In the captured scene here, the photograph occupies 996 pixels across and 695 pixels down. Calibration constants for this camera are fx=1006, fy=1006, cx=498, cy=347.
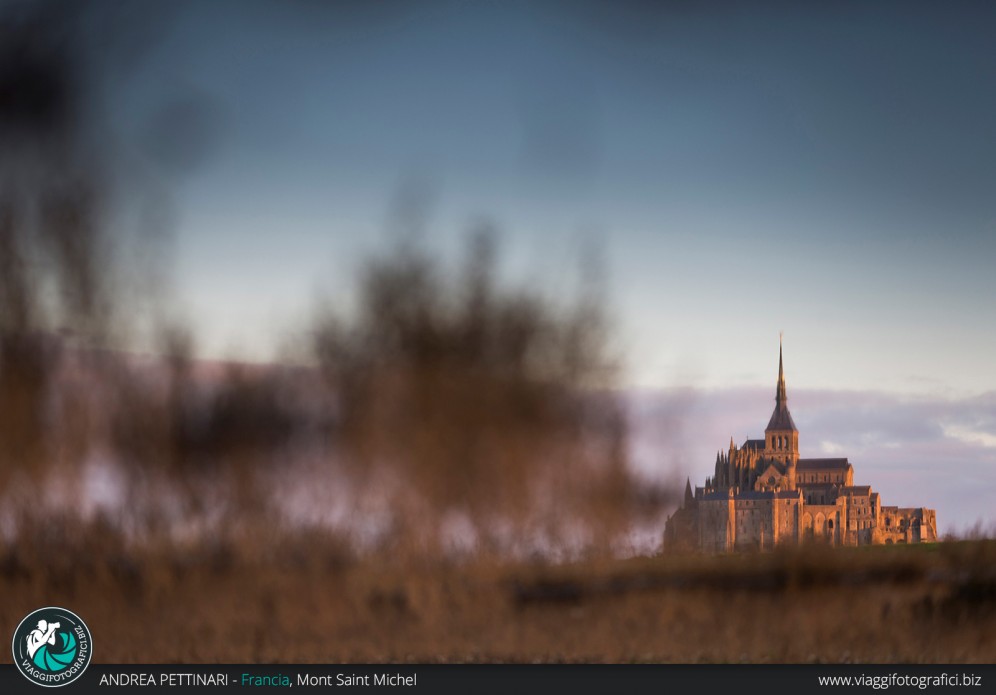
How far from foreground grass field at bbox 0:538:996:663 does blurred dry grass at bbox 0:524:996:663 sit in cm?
1

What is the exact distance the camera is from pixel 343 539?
38.9 ft

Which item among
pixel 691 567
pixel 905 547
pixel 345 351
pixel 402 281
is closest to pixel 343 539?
pixel 345 351

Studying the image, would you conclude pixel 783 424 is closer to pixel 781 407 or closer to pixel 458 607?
pixel 781 407

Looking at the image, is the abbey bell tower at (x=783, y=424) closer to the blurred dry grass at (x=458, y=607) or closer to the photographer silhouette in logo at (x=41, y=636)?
the blurred dry grass at (x=458, y=607)

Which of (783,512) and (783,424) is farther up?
(783,424)

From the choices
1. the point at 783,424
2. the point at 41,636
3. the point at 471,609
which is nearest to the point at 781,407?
the point at 783,424

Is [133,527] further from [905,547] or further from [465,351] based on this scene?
[905,547]

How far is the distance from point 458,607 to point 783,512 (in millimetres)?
4636

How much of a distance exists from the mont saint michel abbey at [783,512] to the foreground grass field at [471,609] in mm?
394

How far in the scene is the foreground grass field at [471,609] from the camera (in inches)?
455

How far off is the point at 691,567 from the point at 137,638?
648cm

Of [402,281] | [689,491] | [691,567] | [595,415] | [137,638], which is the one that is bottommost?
[137,638]

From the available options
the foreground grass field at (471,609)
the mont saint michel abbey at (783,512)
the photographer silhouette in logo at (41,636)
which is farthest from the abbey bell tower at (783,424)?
the photographer silhouette in logo at (41,636)

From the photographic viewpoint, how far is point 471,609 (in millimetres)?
11750
